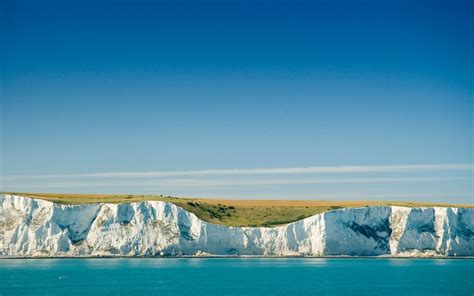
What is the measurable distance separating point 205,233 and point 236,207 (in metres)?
16.7

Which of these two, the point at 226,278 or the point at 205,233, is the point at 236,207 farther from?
the point at 226,278

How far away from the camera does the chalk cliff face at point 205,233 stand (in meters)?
99.2

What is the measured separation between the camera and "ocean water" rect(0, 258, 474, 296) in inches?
2452

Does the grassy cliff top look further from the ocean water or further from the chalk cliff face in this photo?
the ocean water

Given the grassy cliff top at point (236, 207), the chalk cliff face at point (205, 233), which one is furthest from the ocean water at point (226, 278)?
the grassy cliff top at point (236, 207)

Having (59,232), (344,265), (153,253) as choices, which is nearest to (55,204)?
(59,232)

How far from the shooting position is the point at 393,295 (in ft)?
199

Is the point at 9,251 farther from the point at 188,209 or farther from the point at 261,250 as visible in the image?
the point at 261,250

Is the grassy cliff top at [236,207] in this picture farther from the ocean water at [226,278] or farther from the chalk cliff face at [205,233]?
the ocean water at [226,278]

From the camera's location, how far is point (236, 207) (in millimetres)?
117812

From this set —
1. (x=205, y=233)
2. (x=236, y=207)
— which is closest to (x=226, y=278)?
(x=205, y=233)

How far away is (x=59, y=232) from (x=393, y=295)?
54.8 metres

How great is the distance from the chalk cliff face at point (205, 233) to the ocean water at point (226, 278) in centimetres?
264

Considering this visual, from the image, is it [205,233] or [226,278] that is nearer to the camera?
[226,278]
